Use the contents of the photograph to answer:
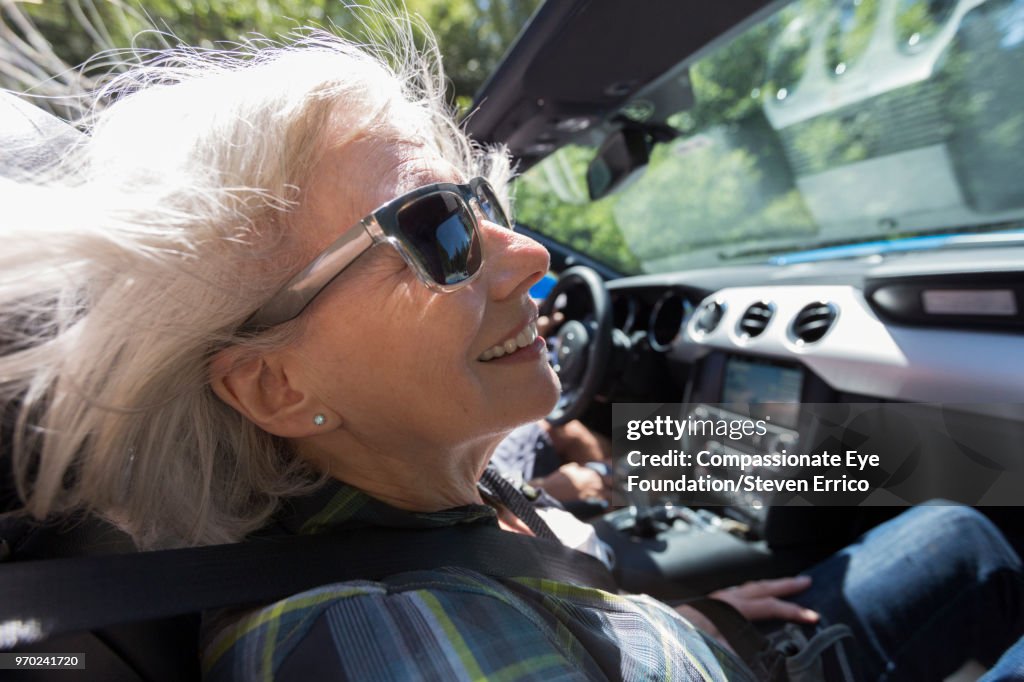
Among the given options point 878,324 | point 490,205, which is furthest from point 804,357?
point 490,205

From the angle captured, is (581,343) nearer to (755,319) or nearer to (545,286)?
(545,286)

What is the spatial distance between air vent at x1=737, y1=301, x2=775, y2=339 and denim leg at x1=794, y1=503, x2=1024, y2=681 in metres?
0.96

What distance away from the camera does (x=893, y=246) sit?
2.48m

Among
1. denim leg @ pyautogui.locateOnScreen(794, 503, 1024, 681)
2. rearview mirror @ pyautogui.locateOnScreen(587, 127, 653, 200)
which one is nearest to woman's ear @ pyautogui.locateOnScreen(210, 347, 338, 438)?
denim leg @ pyautogui.locateOnScreen(794, 503, 1024, 681)

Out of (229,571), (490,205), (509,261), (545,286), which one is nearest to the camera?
(229,571)

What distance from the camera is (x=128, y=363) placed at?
986 millimetres

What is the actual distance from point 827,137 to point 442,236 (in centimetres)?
213

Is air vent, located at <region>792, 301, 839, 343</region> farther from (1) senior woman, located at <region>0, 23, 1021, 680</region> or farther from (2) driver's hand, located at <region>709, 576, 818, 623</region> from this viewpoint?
(1) senior woman, located at <region>0, 23, 1021, 680</region>

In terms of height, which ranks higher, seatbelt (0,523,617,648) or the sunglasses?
the sunglasses

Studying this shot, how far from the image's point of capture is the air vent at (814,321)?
2.28 m

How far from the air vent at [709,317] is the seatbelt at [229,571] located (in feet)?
5.96

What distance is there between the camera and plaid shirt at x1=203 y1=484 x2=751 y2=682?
85 centimetres

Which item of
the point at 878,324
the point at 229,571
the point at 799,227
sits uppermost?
the point at 229,571

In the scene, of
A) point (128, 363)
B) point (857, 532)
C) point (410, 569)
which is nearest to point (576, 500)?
point (857, 532)
